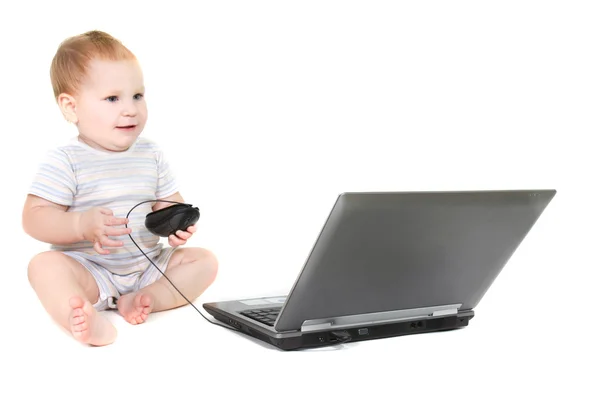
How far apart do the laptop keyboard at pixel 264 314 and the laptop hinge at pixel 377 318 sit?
0.32 ft

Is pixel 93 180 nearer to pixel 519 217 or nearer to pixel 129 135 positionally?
pixel 129 135

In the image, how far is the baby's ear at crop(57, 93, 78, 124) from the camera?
186 centimetres

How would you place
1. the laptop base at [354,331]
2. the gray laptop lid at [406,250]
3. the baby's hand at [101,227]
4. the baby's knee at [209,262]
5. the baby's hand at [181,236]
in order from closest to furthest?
the gray laptop lid at [406,250], the laptop base at [354,331], the baby's hand at [101,227], the baby's hand at [181,236], the baby's knee at [209,262]

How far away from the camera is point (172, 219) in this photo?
171cm

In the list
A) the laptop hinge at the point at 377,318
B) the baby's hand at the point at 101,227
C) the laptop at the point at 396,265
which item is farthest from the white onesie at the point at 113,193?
the laptop hinge at the point at 377,318

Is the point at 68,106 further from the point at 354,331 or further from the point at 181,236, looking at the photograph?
the point at 354,331

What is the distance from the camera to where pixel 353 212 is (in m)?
1.22

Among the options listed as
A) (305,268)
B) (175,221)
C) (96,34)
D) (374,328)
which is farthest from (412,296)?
(96,34)

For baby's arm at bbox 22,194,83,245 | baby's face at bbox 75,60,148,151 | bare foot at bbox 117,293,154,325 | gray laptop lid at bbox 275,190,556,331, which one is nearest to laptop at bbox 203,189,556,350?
gray laptop lid at bbox 275,190,556,331

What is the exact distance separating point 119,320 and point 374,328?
0.71 metres

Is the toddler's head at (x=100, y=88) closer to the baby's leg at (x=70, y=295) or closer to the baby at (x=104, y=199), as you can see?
the baby at (x=104, y=199)

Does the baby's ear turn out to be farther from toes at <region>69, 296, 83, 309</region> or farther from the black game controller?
toes at <region>69, 296, 83, 309</region>

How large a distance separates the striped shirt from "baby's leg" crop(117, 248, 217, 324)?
97mm

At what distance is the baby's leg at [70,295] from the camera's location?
57.7 inches
